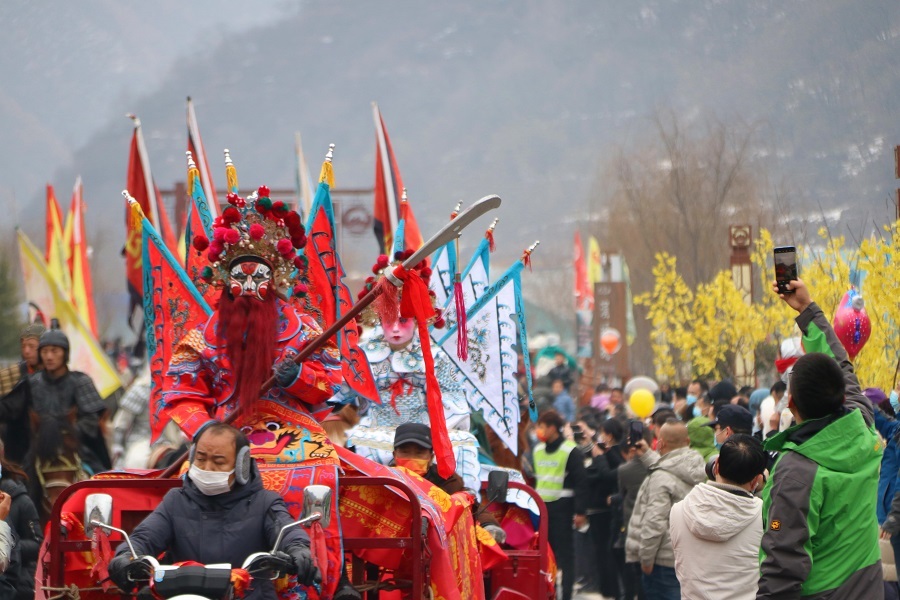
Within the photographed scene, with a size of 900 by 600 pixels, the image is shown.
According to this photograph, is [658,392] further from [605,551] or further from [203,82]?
[203,82]

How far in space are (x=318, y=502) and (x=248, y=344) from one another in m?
1.16

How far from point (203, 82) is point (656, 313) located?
467ft

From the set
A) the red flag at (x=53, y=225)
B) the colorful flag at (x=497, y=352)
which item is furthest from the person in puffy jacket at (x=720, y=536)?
the red flag at (x=53, y=225)

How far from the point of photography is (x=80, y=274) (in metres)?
23.1

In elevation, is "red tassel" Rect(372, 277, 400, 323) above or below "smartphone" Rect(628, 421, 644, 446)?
above

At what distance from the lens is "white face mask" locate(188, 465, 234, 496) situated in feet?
18.4

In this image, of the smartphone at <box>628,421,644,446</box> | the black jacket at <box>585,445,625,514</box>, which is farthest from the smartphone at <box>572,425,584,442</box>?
the smartphone at <box>628,421,644,446</box>

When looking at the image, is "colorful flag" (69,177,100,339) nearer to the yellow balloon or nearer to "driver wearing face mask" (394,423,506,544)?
the yellow balloon

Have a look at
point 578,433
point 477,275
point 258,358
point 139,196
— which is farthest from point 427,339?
point 139,196

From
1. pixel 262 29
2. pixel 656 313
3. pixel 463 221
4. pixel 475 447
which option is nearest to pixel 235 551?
pixel 463 221

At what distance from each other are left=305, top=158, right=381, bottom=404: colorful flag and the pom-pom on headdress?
0.80 meters

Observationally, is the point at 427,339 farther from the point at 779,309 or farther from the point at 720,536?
the point at 779,309

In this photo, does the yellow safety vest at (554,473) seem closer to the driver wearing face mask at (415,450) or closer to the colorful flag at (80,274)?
the driver wearing face mask at (415,450)

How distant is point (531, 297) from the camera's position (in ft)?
297
